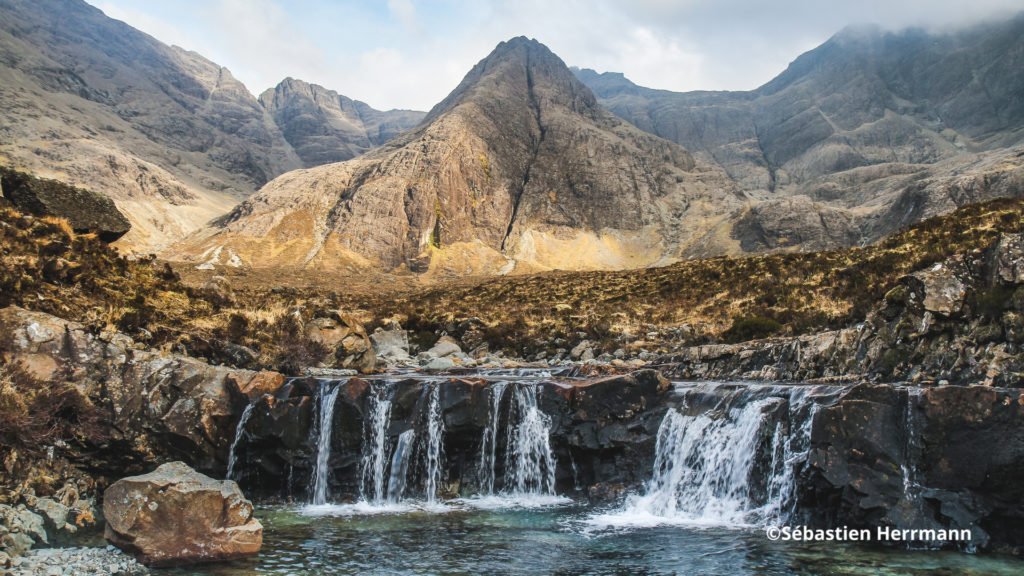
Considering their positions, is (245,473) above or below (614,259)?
below

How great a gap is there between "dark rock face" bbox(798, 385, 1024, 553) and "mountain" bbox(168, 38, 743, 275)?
127 meters

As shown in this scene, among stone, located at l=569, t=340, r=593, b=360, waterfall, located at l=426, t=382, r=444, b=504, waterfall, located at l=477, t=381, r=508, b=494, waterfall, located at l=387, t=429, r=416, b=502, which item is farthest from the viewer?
stone, located at l=569, t=340, r=593, b=360

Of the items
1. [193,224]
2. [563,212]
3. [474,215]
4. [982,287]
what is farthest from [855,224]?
[193,224]

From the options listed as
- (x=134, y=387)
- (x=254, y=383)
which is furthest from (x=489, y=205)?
(x=134, y=387)

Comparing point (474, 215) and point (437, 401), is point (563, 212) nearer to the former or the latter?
Result: point (474, 215)

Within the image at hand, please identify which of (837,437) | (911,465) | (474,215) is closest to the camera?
(911,465)

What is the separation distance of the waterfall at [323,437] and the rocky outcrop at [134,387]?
177cm

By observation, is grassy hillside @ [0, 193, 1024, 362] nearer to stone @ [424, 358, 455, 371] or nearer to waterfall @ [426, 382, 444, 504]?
stone @ [424, 358, 455, 371]

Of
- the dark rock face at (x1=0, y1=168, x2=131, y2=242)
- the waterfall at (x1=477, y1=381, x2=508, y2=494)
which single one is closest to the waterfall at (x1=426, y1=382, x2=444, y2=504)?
the waterfall at (x1=477, y1=381, x2=508, y2=494)

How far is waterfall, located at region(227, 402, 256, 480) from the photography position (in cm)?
1894

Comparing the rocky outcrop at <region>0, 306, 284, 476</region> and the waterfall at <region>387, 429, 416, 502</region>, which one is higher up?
the rocky outcrop at <region>0, 306, 284, 476</region>

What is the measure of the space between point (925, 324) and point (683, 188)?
162 metres

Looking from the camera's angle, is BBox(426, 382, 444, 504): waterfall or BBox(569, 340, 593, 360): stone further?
BBox(569, 340, 593, 360): stone

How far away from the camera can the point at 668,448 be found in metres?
18.3
